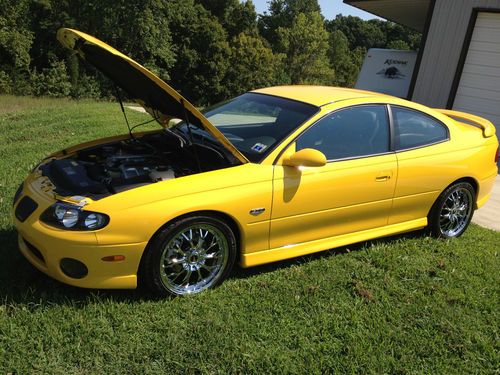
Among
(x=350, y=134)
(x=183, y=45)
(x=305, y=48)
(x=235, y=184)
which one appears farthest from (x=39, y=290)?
(x=305, y=48)

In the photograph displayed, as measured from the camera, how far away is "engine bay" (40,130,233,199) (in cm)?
330

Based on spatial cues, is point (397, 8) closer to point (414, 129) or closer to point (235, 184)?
point (414, 129)

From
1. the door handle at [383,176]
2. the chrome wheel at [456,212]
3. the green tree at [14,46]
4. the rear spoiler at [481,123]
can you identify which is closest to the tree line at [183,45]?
the green tree at [14,46]

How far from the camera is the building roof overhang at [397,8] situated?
46.4ft

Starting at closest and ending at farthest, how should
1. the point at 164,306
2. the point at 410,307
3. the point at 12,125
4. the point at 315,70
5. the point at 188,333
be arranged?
the point at 188,333
the point at 164,306
the point at 410,307
the point at 12,125
the point at 315,70

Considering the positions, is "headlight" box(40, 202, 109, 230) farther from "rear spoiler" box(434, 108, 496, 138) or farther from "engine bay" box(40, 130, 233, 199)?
"rear spoiler" box(434, 108, 496, 138)

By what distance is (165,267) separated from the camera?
3.30m

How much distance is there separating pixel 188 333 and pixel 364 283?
1537 mm

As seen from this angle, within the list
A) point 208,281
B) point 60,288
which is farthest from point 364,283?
point 60,288

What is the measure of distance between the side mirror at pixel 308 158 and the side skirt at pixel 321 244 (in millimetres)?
709

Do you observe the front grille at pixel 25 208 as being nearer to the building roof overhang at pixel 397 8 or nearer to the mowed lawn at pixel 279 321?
the mowed lawn at pixel 279 321

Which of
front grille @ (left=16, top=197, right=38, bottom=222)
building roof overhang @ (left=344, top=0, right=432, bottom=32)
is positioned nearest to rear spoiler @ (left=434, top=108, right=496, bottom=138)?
front grille @ (left=16, top=197, right=38, bottom=222)

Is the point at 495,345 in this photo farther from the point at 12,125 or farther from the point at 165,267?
the point at 12,125

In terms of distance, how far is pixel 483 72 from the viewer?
10.7m
